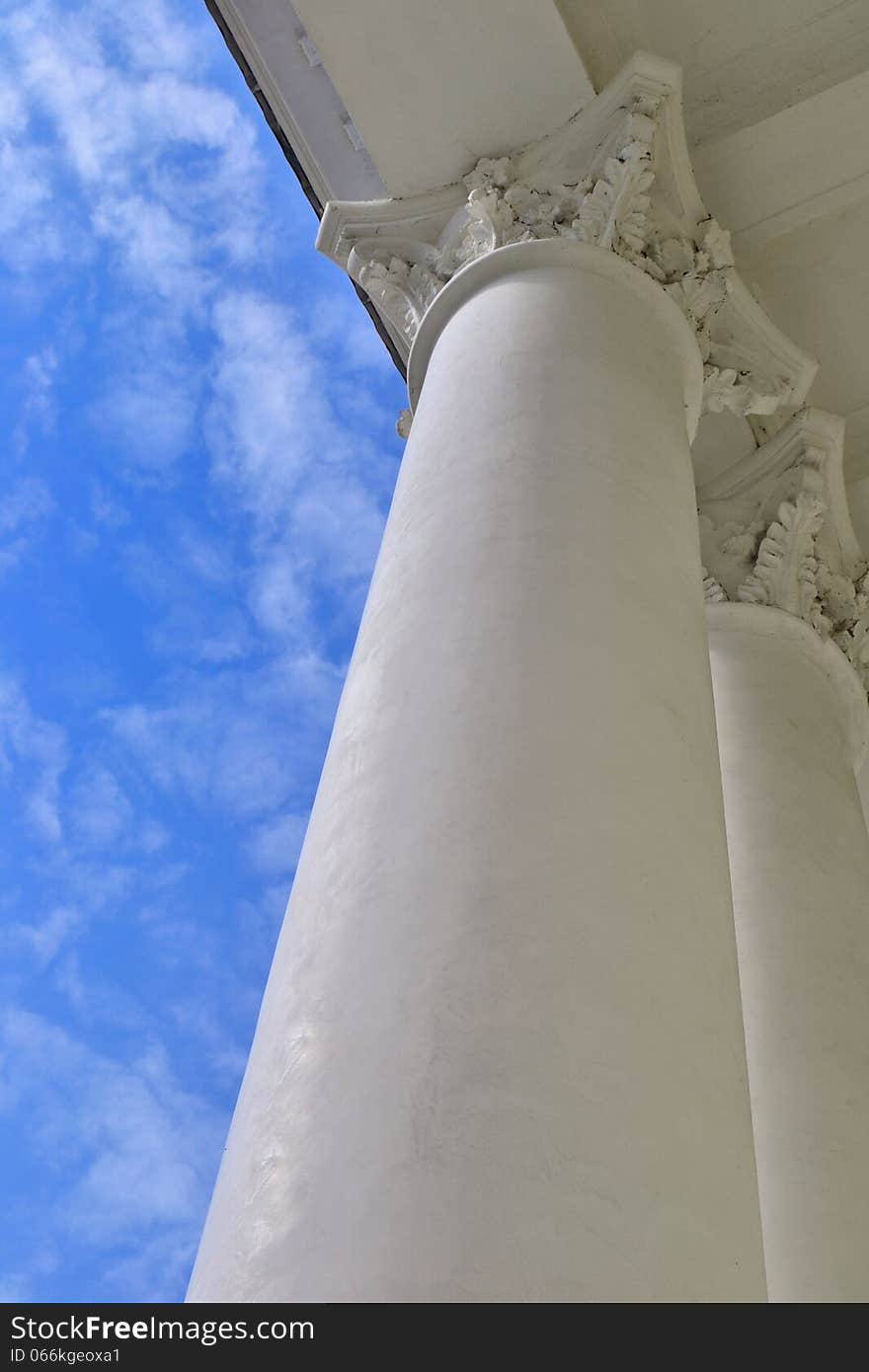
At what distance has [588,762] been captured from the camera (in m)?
7.11

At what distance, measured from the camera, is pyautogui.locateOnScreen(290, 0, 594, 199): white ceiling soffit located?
48.3ft

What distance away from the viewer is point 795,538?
52.7 ft

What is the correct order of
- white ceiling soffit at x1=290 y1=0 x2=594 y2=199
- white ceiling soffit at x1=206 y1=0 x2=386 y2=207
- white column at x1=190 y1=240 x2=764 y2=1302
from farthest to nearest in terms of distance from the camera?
white ceiling soffit at x1=206 y1=0 x2=386 y2=207, white ceiling soffit at x1=290 y1=0 x2=594 y2=199, white column at x1=190 y1=240 x2=764 y2=1302

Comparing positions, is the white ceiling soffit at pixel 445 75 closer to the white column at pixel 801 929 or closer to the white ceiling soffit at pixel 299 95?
the white ceiling soffit at pixel 299 95

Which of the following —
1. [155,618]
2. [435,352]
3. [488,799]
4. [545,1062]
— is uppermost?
[155,618]

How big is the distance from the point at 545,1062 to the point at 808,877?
7820 mm

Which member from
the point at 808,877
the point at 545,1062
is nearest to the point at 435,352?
the point at 808,877

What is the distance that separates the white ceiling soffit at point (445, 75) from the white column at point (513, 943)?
627 centimetres

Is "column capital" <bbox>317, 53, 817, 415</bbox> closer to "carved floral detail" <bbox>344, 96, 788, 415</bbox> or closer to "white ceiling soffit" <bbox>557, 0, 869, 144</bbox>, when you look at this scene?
"carved floral detail" <bbox>344, 96, 788, 415</bbox>

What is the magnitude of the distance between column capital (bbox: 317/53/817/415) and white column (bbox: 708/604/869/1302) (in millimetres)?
2747

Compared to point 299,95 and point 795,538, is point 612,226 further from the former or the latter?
point 299,95

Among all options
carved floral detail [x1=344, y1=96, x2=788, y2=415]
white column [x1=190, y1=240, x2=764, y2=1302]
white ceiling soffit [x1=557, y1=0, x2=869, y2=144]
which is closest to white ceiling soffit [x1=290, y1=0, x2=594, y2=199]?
carved floral detail [x1=344, y1=96, x2=788, y2=415]
